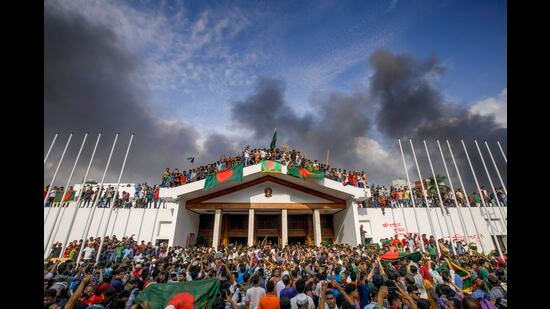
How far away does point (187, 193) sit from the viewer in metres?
18.8

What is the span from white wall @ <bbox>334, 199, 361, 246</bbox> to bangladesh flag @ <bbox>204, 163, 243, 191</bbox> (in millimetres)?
9647

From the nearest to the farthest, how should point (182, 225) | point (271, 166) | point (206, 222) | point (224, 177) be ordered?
point (224, 177) < point (271, 166) < point (182, 225) < point (206, 222)

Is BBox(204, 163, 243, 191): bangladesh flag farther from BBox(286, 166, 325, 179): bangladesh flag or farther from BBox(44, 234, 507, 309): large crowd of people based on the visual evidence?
BBox(44, 234, 507, 309): large crowd of people

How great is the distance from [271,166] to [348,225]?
8.41 metres

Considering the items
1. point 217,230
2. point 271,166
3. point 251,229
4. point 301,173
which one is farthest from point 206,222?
point 301,173

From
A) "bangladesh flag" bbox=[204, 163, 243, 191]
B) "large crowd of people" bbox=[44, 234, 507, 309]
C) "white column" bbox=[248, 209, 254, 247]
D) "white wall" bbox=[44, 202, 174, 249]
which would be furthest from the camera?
"white column" bbox=[248, 209, 254, 247]

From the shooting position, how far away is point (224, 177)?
18.5m

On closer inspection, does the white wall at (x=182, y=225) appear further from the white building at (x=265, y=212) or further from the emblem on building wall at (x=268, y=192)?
the emblem on building wall at (x=268, y=192)

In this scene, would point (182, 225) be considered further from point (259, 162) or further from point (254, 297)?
point (254, 297)

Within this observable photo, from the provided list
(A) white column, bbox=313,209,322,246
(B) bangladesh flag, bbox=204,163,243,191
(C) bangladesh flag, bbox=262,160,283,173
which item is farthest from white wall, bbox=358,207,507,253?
(B) bangladesh flag, bbox=204,163,243,191

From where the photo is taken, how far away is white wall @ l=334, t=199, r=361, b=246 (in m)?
19.2
